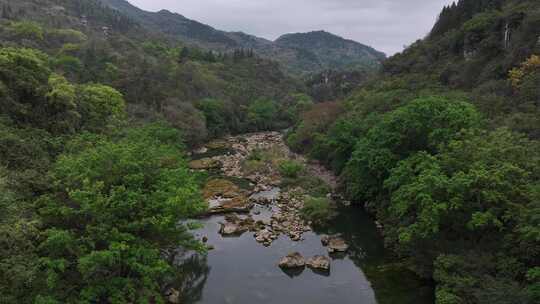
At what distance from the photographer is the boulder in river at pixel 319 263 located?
850 inches

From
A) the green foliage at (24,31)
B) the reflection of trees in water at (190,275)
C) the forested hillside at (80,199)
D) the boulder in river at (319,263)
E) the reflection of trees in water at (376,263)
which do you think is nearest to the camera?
the forested hillside at (80,199)

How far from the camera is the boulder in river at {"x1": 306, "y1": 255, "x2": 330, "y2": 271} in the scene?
70.8ft

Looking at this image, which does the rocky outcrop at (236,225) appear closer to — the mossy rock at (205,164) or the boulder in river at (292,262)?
the boulder in river at (292,262)

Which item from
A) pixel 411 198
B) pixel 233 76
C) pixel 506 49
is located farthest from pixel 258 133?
pixel 411 198

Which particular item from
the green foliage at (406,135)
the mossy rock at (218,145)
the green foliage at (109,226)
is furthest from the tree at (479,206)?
the mossy rock at (218,145)

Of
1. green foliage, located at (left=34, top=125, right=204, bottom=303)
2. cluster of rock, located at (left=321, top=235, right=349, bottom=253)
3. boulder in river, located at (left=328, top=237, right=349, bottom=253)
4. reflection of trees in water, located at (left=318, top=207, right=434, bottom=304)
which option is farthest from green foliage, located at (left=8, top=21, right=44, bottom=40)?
boulder in river, located at (left=328, top=237, right=349, bottom=253)

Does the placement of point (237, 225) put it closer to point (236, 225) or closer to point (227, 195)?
point (236, 225)

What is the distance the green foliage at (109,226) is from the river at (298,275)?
3.82 metres

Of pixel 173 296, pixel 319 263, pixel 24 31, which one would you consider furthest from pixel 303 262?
pixel 24 31

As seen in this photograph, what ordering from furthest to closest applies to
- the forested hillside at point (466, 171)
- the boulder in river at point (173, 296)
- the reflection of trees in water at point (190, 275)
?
the reflection of trees in water at point (190, 275) < the boulder in river at point (173, 296) < the forested hillside at point (466, 171)

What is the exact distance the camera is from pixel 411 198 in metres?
19.0

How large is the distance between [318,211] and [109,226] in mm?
16968

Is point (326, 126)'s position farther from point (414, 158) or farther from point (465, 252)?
Result: point (465, 252)

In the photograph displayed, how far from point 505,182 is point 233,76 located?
3440 inches
